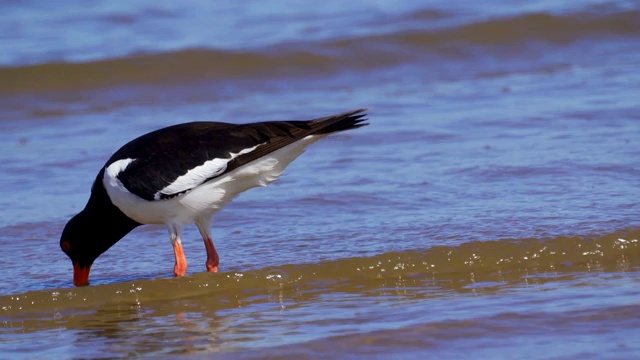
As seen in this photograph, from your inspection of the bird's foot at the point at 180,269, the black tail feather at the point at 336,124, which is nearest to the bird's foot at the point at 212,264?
the bird's foot at the point at 180,269

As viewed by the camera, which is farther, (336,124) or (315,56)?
(315,56)

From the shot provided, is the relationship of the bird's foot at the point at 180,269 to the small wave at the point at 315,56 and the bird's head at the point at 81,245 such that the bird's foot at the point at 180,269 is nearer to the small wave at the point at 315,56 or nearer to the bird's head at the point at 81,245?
the bird's head at the point at 81,245

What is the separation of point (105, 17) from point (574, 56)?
6842 millimetres

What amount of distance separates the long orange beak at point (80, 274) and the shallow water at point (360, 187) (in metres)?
0.14

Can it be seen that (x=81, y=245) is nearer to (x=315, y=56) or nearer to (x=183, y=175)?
(x=183, y=175)

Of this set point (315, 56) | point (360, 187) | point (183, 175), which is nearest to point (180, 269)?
point (183, 175)

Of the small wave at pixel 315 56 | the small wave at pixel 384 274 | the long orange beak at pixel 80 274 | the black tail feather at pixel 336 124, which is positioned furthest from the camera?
the small wave at pixel 315 56

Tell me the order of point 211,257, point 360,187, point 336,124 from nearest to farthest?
point 336,124 → point 211,257 → point 360,187

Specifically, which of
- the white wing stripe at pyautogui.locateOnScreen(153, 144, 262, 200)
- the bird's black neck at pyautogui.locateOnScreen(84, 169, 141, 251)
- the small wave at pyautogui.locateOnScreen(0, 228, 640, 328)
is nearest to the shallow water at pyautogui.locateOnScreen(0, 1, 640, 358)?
the small wave at pyautogui.locateOnScreen(0, 228, 640, 328)

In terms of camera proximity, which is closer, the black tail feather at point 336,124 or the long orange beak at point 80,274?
the black tail feather at point 336,124

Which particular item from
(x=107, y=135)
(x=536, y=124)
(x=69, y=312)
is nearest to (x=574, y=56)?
(x=536, y=124)

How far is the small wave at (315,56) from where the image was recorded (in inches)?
514

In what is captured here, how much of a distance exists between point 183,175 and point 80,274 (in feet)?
3.00

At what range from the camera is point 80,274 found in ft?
21.8
